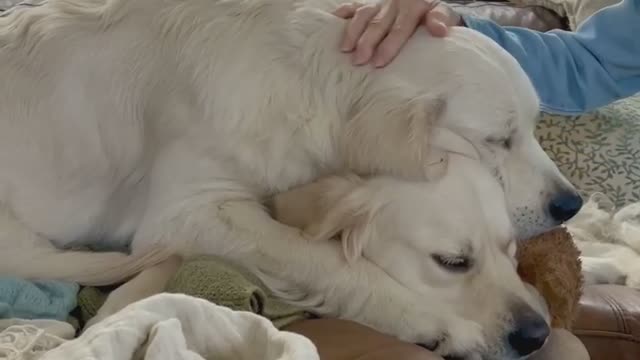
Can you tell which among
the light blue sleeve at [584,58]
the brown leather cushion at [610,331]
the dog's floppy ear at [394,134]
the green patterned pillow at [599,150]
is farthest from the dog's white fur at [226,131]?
the green patterned pillow at [599,150]

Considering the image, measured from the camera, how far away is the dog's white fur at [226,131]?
1415mm

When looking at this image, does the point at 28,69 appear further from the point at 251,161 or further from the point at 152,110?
the point at 251,161

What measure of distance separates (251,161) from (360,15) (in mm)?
293

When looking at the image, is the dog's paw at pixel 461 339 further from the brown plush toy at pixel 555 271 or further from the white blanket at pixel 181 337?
the white blanket at pixel 181 337

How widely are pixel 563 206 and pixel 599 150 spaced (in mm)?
751

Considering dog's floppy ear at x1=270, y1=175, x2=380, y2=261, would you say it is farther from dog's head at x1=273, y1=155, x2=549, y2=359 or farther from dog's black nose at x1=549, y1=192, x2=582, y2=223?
dog's black nose at x1=549, y1=192, x2=582, y2=223

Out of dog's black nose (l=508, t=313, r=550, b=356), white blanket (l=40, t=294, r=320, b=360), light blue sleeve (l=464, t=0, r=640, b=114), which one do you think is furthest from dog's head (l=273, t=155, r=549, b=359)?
light blue sleeve (l=464, t=0, r=640, b=114)

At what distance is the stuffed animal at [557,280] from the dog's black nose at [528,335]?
3cm

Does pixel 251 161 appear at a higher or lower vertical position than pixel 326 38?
lower

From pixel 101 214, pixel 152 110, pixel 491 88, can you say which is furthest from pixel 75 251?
pixel 491 88

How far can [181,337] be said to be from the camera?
959 mm

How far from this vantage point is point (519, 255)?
1505 millimetres

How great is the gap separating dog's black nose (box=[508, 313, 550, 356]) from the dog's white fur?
0.07 meters

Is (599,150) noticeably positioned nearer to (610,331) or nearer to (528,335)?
(610,331)
